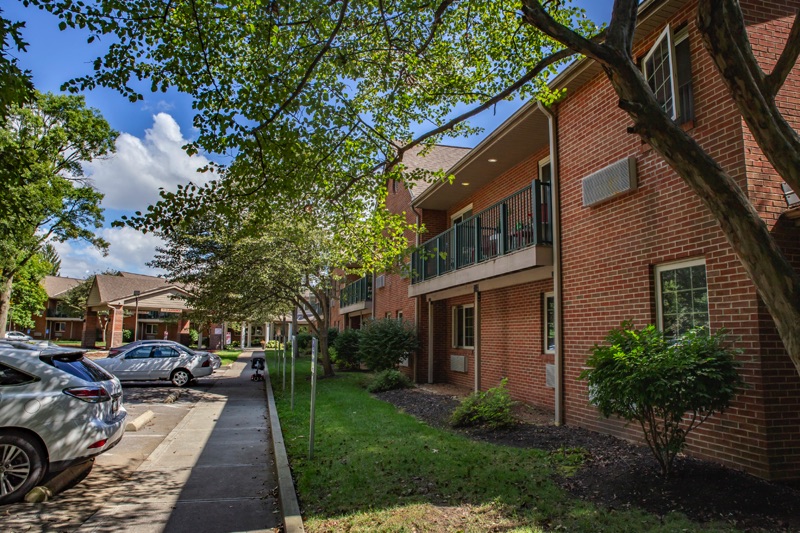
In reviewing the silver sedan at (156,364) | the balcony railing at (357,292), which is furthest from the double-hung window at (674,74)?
the balcony railing at (357,292)

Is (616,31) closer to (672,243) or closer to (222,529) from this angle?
(672,243)

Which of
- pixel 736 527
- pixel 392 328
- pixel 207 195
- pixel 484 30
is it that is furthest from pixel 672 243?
pixel 392 328

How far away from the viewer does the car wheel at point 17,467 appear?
5375mm

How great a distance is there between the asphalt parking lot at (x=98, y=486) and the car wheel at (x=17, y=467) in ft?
0.46

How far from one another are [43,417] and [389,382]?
10634 mm

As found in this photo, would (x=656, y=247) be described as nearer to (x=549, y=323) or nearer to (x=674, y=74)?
(x=674, y=74)

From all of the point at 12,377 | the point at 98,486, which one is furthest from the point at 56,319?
the point at 12,377

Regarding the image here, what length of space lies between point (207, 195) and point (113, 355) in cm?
1417

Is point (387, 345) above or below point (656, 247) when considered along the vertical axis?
below

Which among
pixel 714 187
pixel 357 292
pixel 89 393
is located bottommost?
pixel 89 393

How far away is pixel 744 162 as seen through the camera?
6.05 m

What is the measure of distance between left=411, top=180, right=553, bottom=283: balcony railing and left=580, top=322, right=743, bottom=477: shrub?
169 inches

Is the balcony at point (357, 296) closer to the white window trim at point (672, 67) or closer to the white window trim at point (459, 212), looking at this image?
the white window trim at point (459, 212)

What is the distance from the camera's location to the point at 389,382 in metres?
15.5
